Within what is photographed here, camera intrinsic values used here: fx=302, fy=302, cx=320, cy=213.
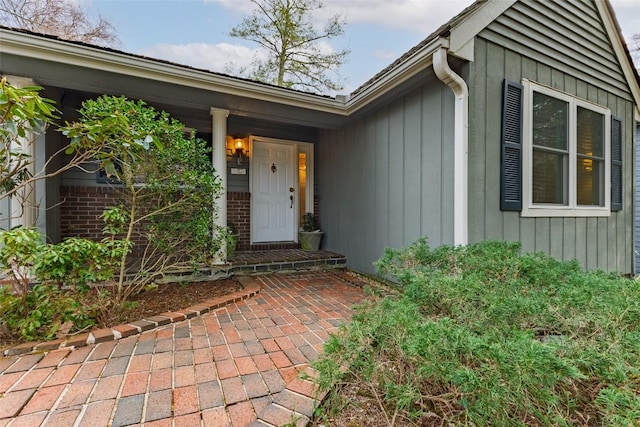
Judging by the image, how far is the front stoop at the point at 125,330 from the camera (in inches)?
80.7

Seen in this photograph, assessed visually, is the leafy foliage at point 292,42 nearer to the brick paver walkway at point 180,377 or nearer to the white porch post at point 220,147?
the white porch post at point 220,147

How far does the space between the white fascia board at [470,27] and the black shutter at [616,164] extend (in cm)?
289

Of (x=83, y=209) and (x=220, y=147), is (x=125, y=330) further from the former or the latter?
(x=83, y=209)

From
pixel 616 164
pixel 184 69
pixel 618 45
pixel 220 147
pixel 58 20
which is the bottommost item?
pixel 616 164

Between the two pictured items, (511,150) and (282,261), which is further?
(282,261)

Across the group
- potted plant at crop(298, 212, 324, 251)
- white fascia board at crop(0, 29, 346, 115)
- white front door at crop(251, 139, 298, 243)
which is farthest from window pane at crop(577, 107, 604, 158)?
white front door at crop(251, 139, 298, 243)

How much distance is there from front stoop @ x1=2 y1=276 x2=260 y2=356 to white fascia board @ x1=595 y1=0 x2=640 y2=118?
609 centimetres

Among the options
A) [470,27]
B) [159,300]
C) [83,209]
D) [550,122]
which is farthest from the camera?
[83,209]

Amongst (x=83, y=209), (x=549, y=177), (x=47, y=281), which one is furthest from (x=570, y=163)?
(x=83, y=209)

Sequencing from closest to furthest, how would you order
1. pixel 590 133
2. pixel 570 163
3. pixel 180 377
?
1. pixel 180 377
2. pixel 570 163
3. pixel 590 133

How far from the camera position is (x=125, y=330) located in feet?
7.59

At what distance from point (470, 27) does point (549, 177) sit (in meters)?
2.07

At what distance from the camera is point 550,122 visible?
3695 millimetres

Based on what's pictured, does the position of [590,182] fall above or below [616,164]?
below
